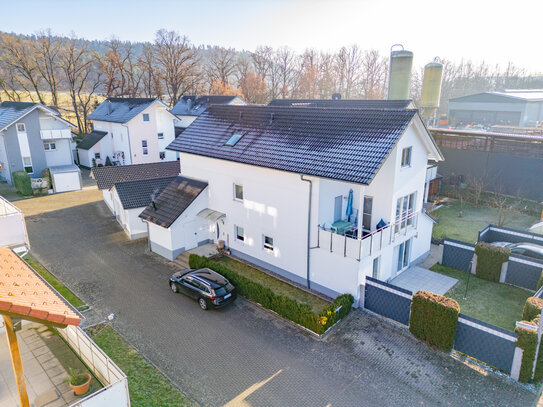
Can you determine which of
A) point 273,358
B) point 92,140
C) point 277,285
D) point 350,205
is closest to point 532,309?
point 350,205

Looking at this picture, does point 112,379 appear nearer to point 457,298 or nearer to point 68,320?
A: point 68,320

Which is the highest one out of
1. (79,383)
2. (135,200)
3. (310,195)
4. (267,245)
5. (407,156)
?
(407,156)

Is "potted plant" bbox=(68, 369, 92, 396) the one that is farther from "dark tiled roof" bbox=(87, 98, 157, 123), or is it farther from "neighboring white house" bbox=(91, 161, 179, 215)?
"dark tiled roof" bbox=(87, 98, 157, 123)

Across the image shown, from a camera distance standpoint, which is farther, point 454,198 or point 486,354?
point 454,198

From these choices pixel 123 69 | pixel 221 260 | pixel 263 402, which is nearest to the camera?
pixel 263 402

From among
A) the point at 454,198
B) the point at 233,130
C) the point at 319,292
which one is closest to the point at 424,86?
the point at 454,198

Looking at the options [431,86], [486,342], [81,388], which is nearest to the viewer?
[81,388]

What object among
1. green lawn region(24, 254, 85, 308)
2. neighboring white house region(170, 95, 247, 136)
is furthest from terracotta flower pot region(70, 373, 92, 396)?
neighboring white house region(170, 95, 247, 136)

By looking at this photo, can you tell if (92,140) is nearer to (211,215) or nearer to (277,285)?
(211,215)
